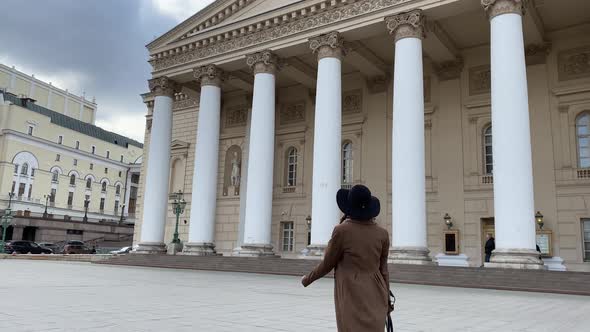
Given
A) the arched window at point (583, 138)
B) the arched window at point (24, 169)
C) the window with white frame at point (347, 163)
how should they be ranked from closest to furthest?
the arched window at point (583, 138)
the window with white frame at point (347, 163)
the arched window at point (24, 169)

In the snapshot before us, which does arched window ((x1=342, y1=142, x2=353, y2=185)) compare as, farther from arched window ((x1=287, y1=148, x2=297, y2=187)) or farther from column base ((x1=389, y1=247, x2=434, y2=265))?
column base ((x1=389, y1=247, x2=434, y2=265))

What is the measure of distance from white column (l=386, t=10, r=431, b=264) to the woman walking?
608 inches

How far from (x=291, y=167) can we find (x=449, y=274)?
611 inches

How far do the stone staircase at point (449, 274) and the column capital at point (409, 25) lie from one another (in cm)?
927

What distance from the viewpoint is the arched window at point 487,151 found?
969 inches

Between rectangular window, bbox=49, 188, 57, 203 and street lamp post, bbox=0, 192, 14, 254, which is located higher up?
rectangular window, bbox=49, 188, 57, 203

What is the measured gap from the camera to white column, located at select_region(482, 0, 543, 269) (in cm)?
1716

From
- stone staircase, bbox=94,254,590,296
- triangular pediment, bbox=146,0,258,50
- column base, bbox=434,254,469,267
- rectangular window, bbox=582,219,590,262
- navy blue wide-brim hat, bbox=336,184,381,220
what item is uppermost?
triangular pediment, bbox=146,0,258,50

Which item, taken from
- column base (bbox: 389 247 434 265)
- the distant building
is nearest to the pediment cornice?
column base (bbox: 389 247 434 265)

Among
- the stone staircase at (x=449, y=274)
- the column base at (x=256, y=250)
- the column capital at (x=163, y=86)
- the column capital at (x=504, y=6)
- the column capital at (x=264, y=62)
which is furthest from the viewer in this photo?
the column capital at (x=163, y=86)

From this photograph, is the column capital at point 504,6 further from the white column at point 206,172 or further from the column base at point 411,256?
the white column at point 206,172

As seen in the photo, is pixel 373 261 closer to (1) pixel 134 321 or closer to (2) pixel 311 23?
(1) pixel 134 321

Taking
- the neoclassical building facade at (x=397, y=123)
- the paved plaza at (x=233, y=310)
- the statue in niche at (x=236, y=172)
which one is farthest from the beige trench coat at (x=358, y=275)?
the statue in niche at (x=236, y=172)

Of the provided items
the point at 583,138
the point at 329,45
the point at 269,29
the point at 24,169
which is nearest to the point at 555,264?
the point at 583,138
